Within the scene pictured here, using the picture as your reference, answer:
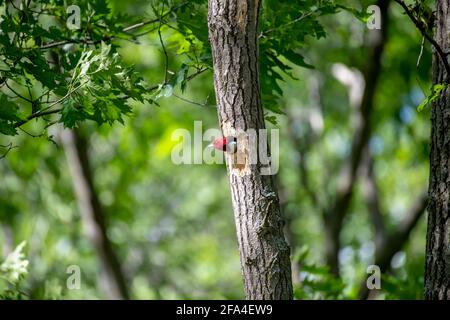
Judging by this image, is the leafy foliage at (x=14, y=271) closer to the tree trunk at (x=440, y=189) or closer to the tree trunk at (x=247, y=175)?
the tree trunk at (x=247, y=175)

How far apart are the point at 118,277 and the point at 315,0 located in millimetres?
4422

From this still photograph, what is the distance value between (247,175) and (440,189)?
90 cm

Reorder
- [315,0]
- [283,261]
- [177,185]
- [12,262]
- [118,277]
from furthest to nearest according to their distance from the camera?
[177,185], [118,277], [12,262], [315,0], [283,261]

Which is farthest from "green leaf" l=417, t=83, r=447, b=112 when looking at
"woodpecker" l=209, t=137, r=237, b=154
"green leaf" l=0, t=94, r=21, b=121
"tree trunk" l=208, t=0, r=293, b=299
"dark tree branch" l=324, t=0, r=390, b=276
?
"dark tree branch" l=324, t=0, r=390, b=276

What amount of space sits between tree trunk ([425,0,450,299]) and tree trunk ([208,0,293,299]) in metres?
0.73

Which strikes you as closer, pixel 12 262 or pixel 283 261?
pixel 283 261

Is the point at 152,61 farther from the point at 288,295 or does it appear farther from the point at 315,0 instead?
the point at 288,295

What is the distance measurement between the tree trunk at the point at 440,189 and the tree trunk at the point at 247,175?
28.7 inches

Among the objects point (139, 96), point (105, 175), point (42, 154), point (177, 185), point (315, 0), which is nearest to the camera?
point (139, 96)

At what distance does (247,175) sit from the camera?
2576 millimetres

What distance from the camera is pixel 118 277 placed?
6910 mm

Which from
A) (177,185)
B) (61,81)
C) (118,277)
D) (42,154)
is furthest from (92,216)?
(177,185)

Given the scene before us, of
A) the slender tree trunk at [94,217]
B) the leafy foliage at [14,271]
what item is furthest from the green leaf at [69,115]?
the slender tree trunk at [94,217]
